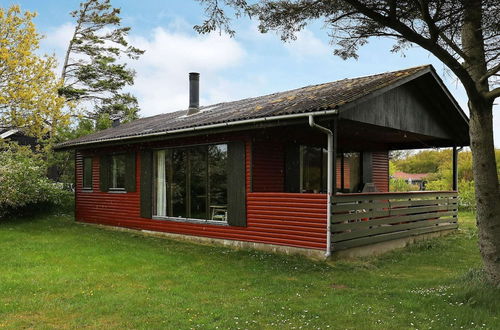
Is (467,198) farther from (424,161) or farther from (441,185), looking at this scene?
(424,161)

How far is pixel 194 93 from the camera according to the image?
14.8 meters

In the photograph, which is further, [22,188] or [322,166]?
[22,188]

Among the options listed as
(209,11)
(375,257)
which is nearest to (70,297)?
(209,11)

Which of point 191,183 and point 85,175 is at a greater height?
point 85,175

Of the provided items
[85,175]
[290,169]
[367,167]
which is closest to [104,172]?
[85,175]

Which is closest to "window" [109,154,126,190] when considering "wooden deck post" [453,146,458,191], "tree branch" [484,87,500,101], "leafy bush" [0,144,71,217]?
"leafy bush" [0,144,71,217]

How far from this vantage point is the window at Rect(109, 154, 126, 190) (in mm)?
12922

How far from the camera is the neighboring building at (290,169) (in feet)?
26.9

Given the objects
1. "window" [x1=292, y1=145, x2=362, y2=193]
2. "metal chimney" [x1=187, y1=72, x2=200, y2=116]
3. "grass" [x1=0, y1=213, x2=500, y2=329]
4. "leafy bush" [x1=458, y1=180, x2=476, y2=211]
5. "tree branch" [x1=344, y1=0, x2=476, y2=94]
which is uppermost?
"metal chimney" [x1=187, y1=72, x2=200, y2=116]

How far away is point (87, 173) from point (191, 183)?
5848 millimetres

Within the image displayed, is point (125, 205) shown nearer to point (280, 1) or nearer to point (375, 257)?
point (375, 257)

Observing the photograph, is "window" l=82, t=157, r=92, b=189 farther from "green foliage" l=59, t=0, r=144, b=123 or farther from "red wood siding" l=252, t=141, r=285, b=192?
"green foliage" l=59, t=0, r=144, b=123

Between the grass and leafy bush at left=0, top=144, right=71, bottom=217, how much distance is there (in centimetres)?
552

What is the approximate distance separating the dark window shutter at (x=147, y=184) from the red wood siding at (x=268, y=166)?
11.1ft
